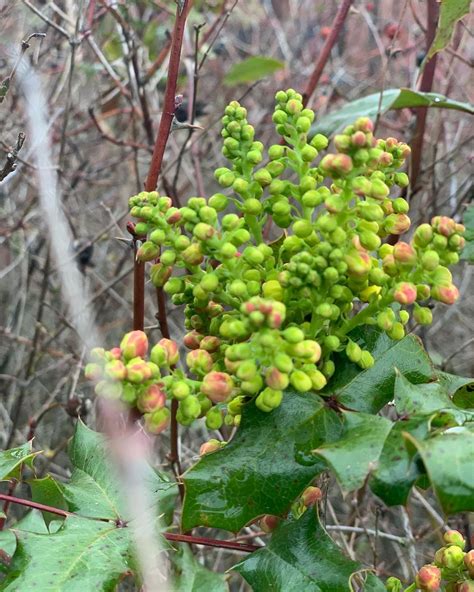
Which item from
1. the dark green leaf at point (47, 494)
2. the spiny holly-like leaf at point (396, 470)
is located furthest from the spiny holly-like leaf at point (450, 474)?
the dark green leaf at point (47, 494)

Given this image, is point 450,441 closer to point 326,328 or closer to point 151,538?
point 326,328

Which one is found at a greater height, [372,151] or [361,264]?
[372,151]

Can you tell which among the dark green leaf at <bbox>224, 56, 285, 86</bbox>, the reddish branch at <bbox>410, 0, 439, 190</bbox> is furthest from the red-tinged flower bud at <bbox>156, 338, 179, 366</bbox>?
the dark green leaf at <bbox>224, 56, 285, 86</bbox>

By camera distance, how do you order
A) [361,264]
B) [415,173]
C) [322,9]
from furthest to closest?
1. [322,9]
2. [415,173]
3. [361,264]

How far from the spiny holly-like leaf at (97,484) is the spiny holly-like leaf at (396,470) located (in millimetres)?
371

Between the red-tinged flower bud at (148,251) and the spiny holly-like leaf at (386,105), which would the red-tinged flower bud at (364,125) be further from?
the spiny holly-like leaf at (386,105)

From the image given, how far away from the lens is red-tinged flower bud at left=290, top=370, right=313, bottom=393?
755 millimetres

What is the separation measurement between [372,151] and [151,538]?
0.52 meters

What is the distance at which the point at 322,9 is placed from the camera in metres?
4.12

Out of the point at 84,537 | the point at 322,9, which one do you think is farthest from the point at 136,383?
the point at 322,9

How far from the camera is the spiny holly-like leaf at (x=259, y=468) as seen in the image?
2.68ft

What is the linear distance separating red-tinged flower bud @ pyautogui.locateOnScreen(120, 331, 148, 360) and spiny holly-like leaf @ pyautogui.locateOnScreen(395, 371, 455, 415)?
29cm

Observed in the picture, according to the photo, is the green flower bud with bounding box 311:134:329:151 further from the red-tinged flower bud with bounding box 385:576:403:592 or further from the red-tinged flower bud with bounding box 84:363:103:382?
the red-tinged flower bud with bounding box 385:576:403:592

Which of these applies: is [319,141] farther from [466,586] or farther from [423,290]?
[466,586]
